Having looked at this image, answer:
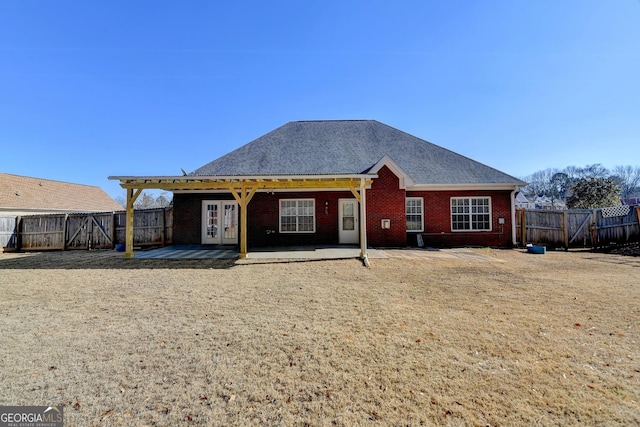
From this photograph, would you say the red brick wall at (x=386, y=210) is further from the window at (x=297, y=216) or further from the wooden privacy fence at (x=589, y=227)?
A: the wooden privacy fence at (x=589, y=227)

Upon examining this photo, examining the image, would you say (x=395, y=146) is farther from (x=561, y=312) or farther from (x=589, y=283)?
(x=561, y=312)

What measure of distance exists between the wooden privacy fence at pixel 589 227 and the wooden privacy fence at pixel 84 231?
18.3 metres

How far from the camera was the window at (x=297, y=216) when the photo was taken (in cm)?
1362

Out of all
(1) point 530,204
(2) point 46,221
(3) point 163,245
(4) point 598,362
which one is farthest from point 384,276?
(1) point 530,204

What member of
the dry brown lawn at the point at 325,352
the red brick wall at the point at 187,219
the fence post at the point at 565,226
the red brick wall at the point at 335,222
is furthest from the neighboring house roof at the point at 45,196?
the fence post at the point at 565,226

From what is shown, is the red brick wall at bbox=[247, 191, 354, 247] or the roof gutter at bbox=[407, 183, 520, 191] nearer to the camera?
the roof gutter at bbox=[407, 183, 520, 191]

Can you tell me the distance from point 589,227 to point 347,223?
Result: 38.1 feet

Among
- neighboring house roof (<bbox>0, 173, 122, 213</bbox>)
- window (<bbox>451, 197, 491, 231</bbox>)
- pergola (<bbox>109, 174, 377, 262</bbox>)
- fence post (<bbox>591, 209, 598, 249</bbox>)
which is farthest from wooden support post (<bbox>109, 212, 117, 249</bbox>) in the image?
fence post (<bbox>591, 209, 598, 249</bbox>)

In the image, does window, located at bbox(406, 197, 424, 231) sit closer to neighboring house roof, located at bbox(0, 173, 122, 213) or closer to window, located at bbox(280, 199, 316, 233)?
window, located at bbox(280, 199, 316, 233)

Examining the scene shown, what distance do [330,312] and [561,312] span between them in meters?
3.93

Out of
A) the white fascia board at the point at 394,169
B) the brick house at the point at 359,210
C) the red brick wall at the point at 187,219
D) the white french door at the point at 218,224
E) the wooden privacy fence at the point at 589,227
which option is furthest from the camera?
the white french door at the point at 218,224

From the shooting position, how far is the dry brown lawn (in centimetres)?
243

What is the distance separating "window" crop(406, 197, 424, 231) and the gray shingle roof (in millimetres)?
947

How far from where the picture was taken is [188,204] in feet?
45.0
